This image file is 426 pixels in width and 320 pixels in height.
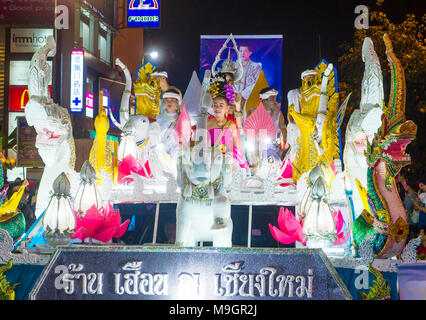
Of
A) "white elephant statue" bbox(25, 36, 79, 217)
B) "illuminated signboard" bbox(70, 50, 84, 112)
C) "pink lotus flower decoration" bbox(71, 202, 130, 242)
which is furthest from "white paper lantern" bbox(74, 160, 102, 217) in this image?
"illuminated signboard" bbox(70, 50, 84, 112)

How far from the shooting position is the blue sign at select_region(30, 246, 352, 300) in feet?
14.4

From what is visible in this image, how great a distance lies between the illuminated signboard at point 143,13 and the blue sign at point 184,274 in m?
11.3

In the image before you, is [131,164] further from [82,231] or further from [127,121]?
[82,231]

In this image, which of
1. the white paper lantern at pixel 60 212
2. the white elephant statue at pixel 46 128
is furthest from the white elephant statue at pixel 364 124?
the white elephant statue at pixel 46 128

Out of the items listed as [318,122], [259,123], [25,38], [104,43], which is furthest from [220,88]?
[104,43]

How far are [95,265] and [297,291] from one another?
1.52m

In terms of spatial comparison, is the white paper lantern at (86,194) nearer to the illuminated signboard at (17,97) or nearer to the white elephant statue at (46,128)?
the white elephant statue at (46,128)

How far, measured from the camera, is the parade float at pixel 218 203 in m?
4.46

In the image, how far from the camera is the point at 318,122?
6.62 meters

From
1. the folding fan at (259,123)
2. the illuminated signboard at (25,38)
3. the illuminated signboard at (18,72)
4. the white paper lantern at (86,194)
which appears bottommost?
the white paper lantern at (86,194)

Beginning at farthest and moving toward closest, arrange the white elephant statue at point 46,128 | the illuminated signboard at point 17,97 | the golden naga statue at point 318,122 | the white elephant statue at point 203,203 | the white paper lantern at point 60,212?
the illuminated signboard at point 17,97 → the golden naga statue at point 318,122 → the white elephant statue at point 46,128 → the white paper lantern at point 60,212 → the white elephant statue at point 203,203

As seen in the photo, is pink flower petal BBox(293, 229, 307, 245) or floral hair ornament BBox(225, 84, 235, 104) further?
floral hair ornament BBox(225, 84, 235, 104)

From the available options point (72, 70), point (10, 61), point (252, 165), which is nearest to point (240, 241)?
point (252, 165)

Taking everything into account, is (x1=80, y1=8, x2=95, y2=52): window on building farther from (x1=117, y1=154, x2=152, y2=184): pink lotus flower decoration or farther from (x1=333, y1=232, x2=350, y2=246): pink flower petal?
(x1=333, y1=232, x2=350, y2=246): pink flower petal
